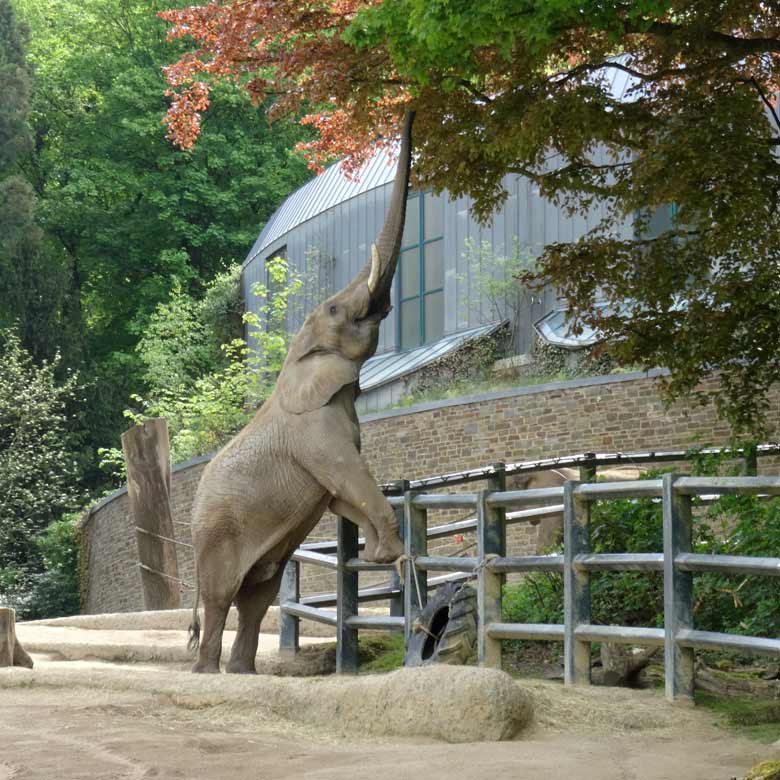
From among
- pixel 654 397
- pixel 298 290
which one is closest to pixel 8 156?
pixel 298 290

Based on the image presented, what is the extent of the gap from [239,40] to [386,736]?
20.7ft

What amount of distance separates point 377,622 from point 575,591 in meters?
1.81

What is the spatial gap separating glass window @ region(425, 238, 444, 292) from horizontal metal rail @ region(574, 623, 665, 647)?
831 inches

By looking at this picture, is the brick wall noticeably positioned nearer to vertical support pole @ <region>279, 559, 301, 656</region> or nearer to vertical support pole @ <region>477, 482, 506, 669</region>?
vertical support pole @ <region>279, 559, 301, 656</region>

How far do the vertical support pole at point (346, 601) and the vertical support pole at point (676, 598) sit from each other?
2662 mm

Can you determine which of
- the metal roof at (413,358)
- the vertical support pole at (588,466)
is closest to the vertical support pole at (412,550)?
the vertical support pole at (588,466)

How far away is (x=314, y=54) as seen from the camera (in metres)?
10.3

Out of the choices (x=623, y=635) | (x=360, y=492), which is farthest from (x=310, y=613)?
(x=623, y=635)

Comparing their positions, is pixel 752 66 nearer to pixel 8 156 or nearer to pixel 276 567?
pixel 276 567

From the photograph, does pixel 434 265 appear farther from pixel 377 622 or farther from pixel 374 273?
pixel 374 273

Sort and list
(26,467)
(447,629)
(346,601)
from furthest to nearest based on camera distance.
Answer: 1. (26,467)
2. (346,601)
3. (447,629)

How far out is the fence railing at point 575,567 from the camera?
694 cm

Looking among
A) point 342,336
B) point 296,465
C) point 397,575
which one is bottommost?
point 397,575

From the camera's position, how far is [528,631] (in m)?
7.89
